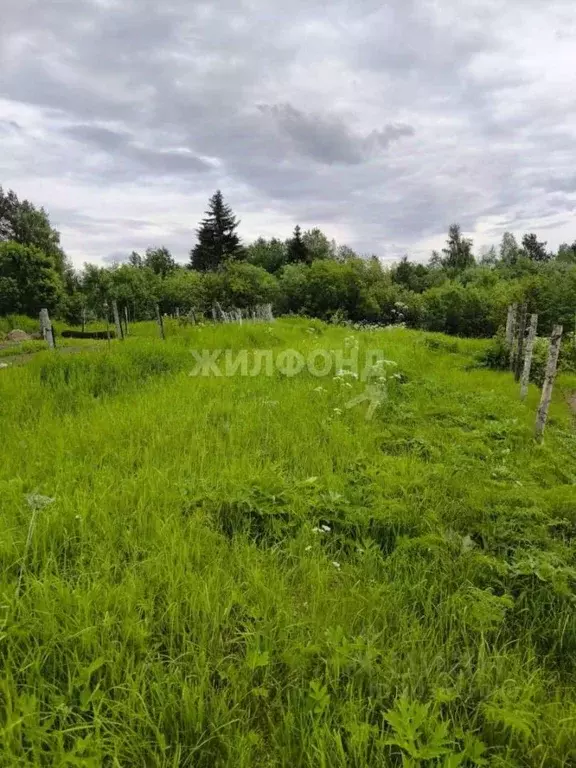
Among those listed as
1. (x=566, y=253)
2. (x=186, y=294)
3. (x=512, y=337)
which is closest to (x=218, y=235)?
(x=186, y=294)

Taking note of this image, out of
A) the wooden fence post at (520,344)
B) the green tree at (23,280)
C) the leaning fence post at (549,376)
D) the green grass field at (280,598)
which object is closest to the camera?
the green grass field at (280,598)

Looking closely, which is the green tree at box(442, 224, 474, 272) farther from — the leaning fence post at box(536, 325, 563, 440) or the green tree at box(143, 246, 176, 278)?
the leaning fence post at box(536, 325, 563, 440)

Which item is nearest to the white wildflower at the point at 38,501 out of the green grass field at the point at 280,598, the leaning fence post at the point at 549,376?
the green grass field at the point at 280,598

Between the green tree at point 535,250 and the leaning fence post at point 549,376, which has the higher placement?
the green tree at point 535,250

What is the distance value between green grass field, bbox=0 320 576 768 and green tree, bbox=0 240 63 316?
22639 mm

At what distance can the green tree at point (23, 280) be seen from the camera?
2388cm

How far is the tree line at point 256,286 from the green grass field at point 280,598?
20184mm

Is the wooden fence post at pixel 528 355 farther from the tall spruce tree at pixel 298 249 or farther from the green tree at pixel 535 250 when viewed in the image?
the green tree at pixel 535 250

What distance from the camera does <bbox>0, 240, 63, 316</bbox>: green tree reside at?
78.3 feet

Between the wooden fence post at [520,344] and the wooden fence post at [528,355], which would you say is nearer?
the wooden fence post at [528,355]

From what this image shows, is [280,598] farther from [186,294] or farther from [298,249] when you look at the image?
[298,249]

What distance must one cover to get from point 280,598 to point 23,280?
90.7 feet

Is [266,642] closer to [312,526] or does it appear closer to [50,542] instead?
[312,526]

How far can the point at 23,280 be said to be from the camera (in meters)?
24.6
